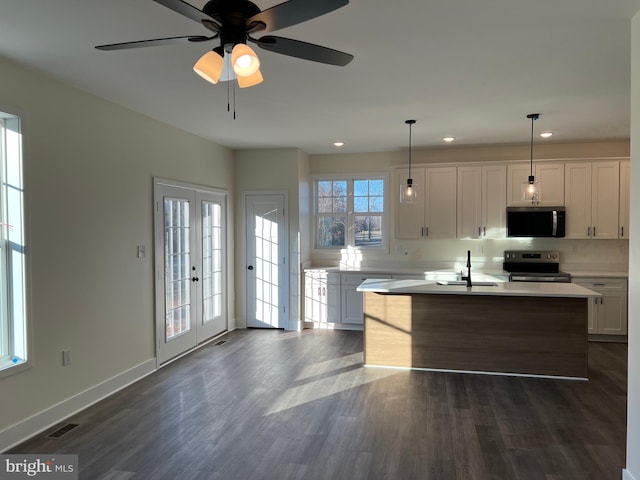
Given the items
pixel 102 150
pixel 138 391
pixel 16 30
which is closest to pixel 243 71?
pixel 16 30

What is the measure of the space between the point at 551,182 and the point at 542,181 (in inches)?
4.3

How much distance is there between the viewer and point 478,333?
425cm

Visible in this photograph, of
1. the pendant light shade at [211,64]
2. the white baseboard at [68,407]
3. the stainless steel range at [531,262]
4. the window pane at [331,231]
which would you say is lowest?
the white baseboard at [68,407]

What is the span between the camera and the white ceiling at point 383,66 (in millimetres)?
2227

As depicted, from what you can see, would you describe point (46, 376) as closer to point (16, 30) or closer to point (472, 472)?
point (16, 30)

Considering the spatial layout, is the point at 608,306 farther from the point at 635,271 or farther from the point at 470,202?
the point at 635,271

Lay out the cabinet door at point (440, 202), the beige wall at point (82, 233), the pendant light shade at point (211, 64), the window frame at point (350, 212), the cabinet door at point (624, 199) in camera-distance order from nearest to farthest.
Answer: the pendant light shade at point (211, 64), the beige wall at point (82, 233), the cabinet door at point (624, 199), the cabinet door at point (440, 202), the window frame at point (350, 212)

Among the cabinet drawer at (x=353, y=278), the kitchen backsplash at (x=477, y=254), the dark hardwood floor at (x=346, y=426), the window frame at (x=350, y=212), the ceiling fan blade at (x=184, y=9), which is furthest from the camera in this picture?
the window frame at (x=350, y=212)

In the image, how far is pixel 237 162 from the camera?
6.18 m

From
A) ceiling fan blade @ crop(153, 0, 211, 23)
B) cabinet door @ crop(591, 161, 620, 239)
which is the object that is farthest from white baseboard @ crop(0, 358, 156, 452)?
cabinet door @ crop(591, 161, 620, 239)

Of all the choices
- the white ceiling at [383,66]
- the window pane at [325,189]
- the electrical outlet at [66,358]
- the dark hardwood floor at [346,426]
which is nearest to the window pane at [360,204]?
the window pane at [325,189]

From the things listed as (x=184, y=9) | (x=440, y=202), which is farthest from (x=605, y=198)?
(x=184, y=9)

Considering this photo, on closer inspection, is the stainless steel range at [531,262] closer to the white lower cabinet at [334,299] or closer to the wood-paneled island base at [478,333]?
the wood-paneled island base at [478,333]

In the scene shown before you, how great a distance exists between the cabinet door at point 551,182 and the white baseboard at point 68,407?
5.19m
